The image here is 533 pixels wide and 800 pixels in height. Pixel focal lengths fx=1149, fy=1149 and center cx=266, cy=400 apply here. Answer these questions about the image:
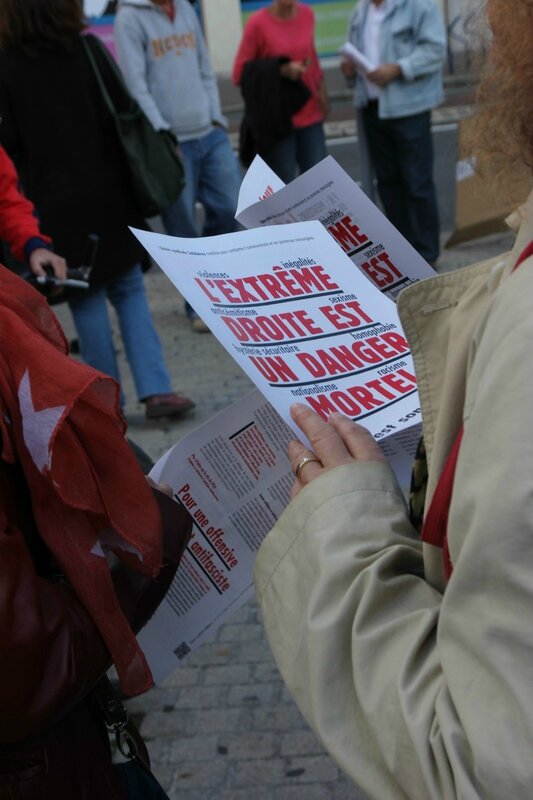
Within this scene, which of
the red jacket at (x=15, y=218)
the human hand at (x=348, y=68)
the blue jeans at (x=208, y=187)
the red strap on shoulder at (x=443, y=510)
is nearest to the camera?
the red strap on shoulder at (x=443, y=510)

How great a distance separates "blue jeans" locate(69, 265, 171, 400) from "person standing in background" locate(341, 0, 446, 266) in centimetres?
239

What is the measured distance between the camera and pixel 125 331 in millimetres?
5109

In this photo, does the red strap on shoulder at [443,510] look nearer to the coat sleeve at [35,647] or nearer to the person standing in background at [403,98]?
the coat sleeve at [35,647]

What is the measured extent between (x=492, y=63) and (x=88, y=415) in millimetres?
704

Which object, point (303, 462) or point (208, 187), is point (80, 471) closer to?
point (303, 462)

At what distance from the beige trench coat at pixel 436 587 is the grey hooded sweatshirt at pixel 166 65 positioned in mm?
4658

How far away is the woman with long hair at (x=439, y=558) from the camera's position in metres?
1.03

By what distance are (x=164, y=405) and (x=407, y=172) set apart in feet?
8.10

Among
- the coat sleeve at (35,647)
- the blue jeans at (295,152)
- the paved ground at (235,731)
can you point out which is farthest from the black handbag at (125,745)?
the blue jeans at (295,152)

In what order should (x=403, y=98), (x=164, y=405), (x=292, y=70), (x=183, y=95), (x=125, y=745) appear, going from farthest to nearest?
(x=292, y=70) < (x=403, y=98) < (x=183, y=95) < (x=164, y=405) < (x=125, y=745)

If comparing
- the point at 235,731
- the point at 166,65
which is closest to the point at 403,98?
the point at 166,65

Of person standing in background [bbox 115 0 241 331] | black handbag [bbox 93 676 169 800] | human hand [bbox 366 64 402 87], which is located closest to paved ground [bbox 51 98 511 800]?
black handbag [bbox 93 676 169 800]

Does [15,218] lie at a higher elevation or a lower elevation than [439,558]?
lower

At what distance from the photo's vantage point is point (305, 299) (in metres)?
1.66
